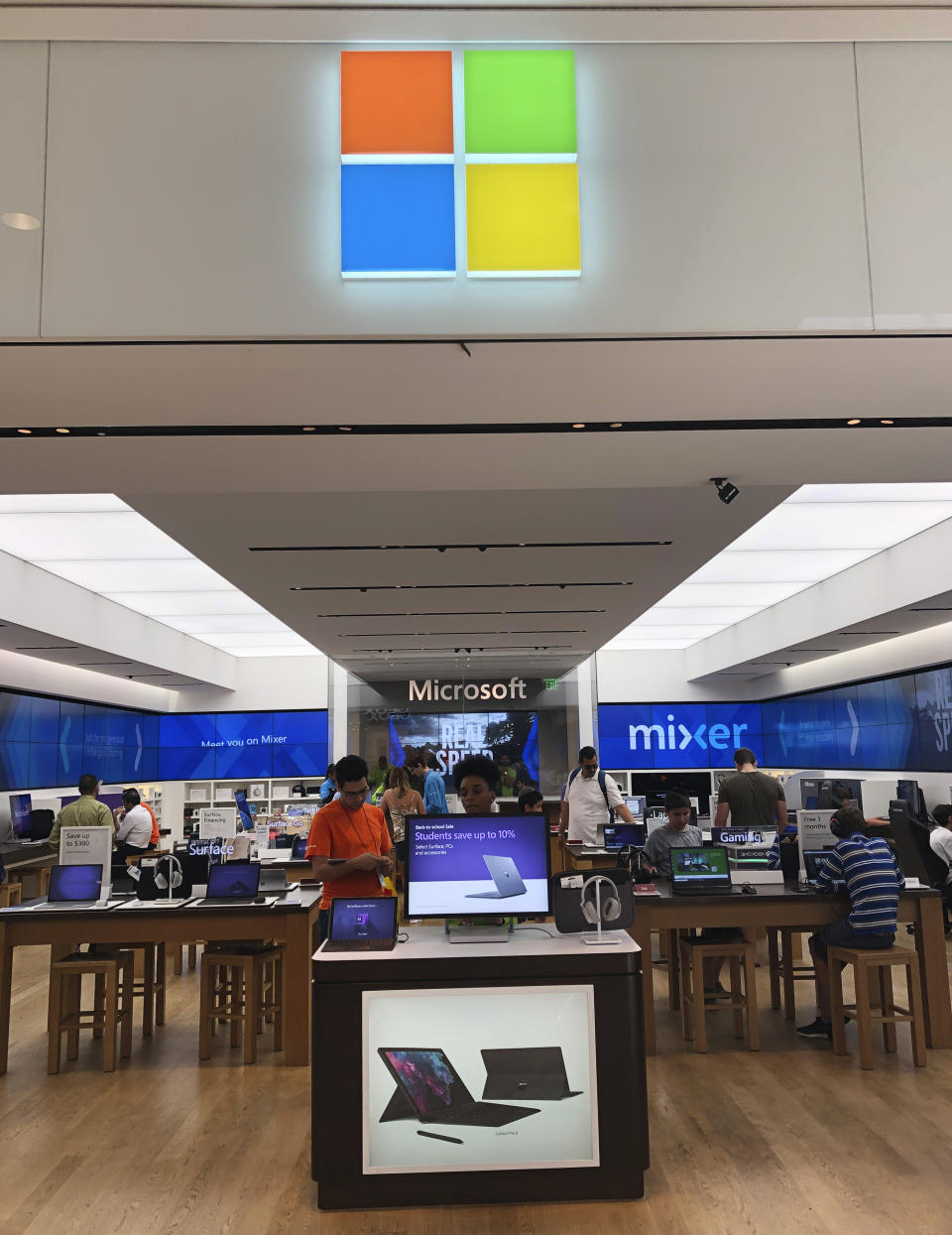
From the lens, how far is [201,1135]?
4.24 meters

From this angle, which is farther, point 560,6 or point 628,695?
point 628,695

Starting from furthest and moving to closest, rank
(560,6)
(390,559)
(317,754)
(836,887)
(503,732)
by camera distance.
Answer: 1. (317,754)
2. (503,732)
3. (390,559)
4. (836,887)
5. (560,6)

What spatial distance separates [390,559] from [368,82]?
4109 millimetres

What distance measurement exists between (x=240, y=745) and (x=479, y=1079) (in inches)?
570

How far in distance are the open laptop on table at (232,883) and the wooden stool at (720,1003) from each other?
2419 millimetres

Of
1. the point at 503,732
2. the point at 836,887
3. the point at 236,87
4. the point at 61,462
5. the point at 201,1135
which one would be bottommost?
the point at 201,1135

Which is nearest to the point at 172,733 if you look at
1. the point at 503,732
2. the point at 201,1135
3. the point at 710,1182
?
the point at 503,732

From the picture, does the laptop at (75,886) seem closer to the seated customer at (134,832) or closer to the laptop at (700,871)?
the laptop at (700,871)

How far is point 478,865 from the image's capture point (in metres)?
3.92

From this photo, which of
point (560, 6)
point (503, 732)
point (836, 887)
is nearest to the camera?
point (560, 6)

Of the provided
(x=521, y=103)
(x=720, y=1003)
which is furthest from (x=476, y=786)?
(x=521, y=103)

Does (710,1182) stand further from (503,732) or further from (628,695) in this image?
(628,695)

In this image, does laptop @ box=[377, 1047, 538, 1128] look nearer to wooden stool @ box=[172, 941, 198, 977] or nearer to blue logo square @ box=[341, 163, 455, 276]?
blue logo square @ box=[341, 163, 455, 276]

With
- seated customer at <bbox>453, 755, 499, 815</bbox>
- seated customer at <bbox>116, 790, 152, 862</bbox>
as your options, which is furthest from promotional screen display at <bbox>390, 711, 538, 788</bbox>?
seated customer at <bbox>453, 755, 499, 815</bbox>
